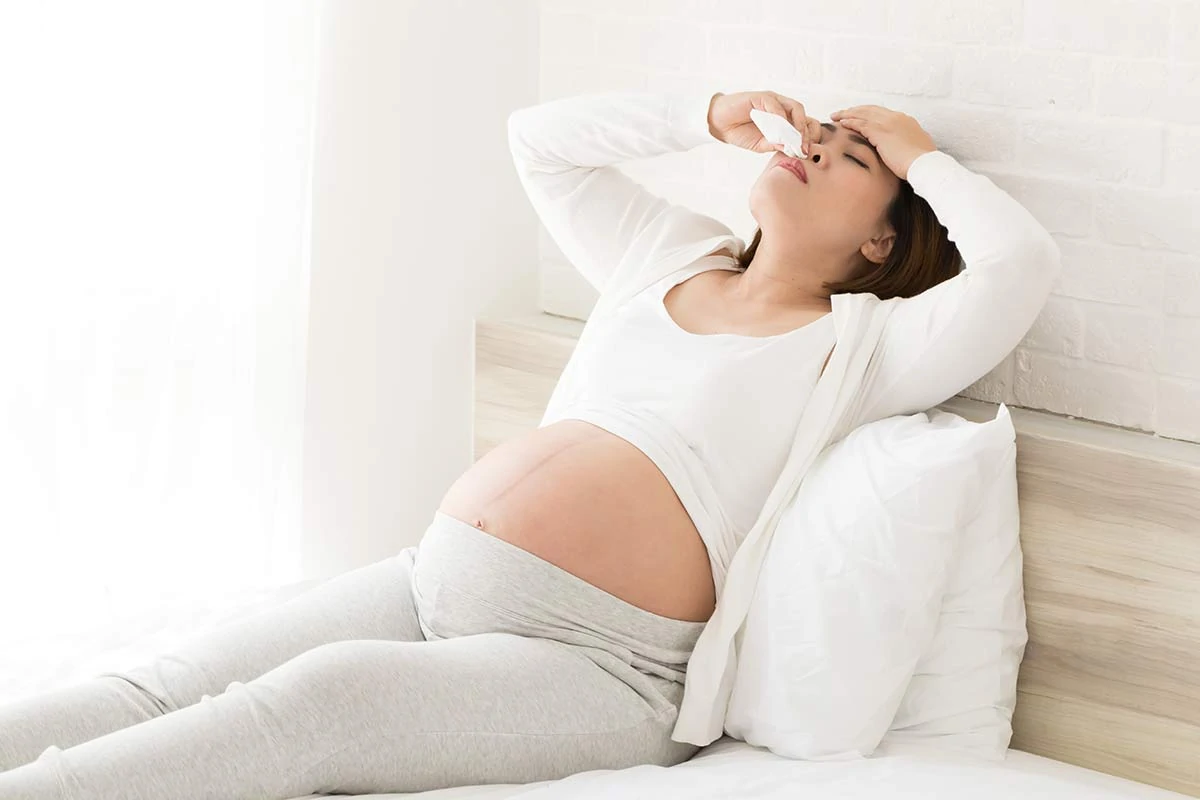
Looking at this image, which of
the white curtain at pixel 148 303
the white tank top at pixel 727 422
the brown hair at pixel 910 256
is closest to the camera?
the white tank top at pixel 727 422

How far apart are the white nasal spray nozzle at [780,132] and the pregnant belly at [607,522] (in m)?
0.45

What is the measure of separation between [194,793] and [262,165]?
1164 millimetres

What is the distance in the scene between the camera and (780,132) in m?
1.81

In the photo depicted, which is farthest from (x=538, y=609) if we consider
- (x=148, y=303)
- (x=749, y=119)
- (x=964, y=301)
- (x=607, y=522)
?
(x=148, y=303)

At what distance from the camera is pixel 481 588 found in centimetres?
168

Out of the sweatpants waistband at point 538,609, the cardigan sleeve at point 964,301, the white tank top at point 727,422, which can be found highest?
the cardigan sleeve at point 964,301

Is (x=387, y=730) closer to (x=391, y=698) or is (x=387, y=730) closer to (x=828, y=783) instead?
(x=391, y=698)

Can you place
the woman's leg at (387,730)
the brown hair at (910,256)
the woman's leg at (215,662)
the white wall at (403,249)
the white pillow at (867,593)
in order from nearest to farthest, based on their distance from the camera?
1. the woman's leg at (387,730)
2. the woman's leg at (215,662)
3. the white pillow at (867,593)
4. the brown hair at (910,256)
5. the white wall at (403,249)

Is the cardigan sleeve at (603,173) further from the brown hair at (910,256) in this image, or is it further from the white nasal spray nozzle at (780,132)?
the brown hair at (910,256)

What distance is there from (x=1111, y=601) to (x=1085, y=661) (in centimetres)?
9

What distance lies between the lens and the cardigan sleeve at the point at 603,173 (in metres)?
2.00

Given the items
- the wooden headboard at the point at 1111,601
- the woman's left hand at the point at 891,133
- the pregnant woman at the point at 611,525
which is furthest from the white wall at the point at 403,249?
the wooden headboard at the point at 1111,601

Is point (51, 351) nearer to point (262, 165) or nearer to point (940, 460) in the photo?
point (262, 165)

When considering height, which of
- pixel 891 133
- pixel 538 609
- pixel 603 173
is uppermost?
pixel 891 133
